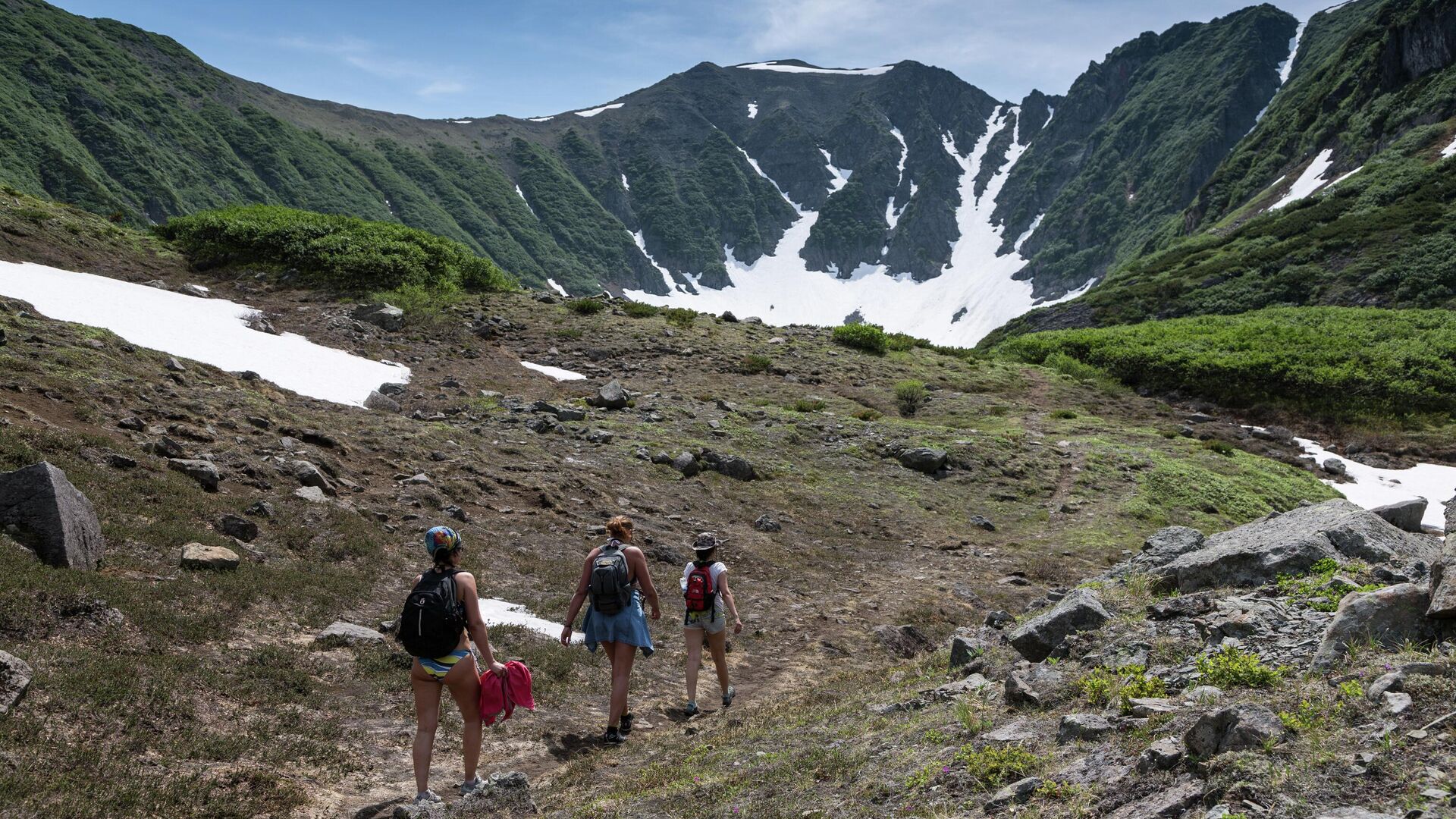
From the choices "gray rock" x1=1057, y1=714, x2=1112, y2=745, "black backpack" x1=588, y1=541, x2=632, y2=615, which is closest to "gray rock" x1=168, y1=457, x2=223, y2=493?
"black backpack" x1=588, y1=541, x2=632, y2=615

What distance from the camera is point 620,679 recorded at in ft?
29.0

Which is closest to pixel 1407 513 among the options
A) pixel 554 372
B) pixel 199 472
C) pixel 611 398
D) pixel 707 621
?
pixel 707 621

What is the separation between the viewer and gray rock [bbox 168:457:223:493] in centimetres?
1196

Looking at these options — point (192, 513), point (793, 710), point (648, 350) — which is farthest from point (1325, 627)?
point (648, 350)

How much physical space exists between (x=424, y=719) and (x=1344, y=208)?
104 meters

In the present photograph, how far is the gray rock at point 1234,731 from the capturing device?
4.44m

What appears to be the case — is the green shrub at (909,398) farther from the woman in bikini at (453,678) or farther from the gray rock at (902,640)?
the woman in bikini at (453,678)

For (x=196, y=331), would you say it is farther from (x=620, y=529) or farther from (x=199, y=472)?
(x=620, y=529)

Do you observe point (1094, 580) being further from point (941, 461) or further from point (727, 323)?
point (727, 323)

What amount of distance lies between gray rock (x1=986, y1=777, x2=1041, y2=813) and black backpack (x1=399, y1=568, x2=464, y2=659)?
4280 millimetres

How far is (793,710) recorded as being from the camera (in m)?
9.12

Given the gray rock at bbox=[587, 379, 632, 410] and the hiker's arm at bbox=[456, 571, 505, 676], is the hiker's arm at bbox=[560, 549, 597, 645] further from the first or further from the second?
the gray rock at bbox=[587, 379, 632, 410]

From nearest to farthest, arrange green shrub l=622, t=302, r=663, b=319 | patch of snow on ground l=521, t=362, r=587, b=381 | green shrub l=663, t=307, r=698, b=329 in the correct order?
patch of snow on ground l=521, t=362, r=587, b=381 → green shrub l=663, t=307, r=698, b=329 → green shrub l=622, t=302, r=663, b=319

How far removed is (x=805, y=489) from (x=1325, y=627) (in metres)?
15.6
